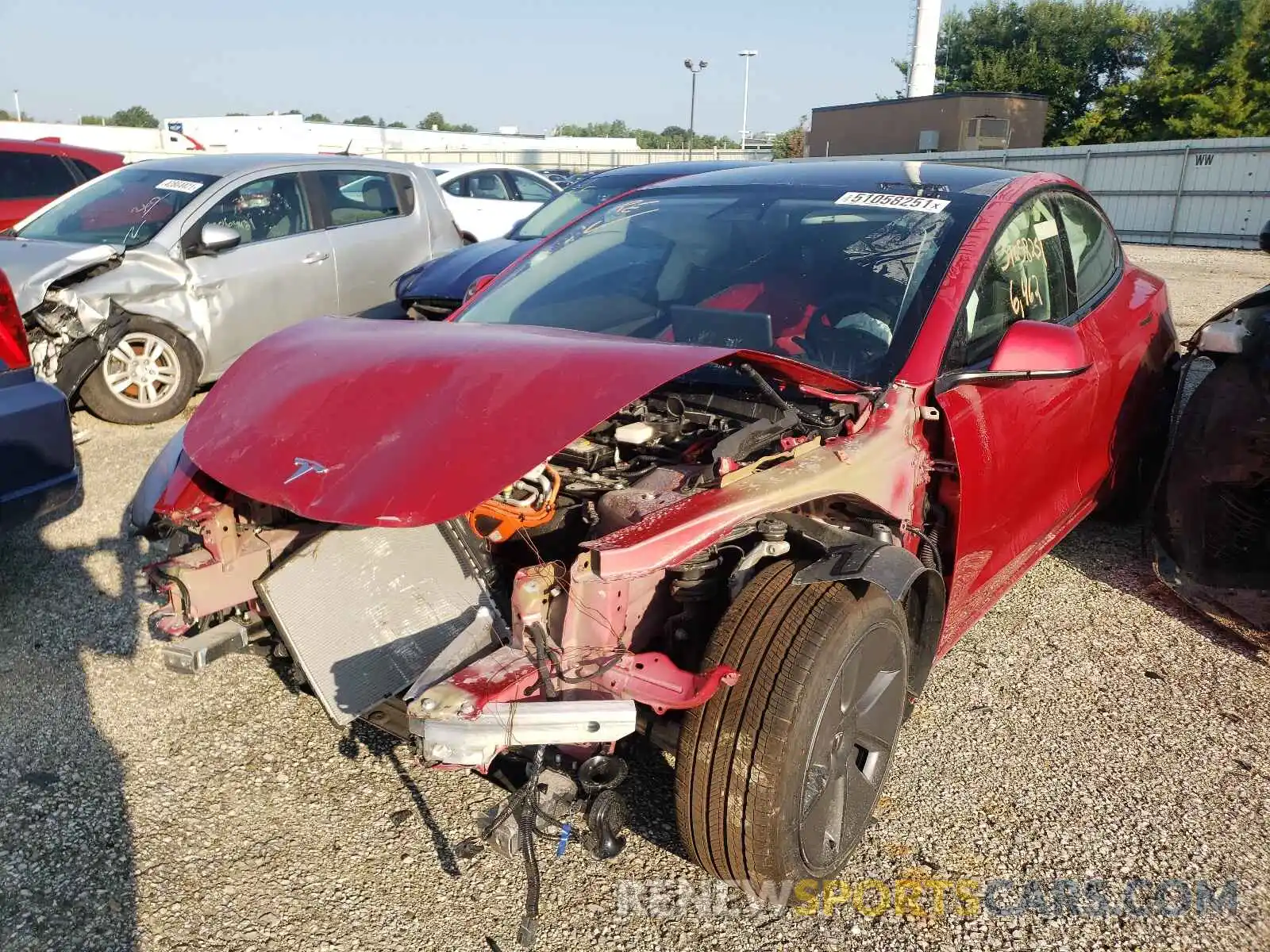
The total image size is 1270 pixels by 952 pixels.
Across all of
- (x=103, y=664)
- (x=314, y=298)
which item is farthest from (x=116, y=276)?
(x=103, y=664)

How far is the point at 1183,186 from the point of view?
20.5m

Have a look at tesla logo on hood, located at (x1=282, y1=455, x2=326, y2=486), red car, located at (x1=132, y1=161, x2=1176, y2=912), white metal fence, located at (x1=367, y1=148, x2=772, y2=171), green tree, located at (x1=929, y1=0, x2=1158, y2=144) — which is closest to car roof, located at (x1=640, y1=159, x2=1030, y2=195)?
red car, located at (x1=132, y1=161, x2=1176, y2=912)

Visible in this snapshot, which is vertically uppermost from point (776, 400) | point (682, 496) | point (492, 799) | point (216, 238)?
point (216, 238)

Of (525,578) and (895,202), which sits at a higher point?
(895,202)

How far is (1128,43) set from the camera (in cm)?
4144

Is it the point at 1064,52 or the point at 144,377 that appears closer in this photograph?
the point at 144,377

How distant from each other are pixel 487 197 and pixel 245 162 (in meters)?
4.73

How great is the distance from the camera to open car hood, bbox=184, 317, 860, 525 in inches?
79.5

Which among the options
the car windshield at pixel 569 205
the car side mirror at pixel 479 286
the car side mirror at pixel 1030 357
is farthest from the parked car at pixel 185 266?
the car side mirror at pixel 1030 357

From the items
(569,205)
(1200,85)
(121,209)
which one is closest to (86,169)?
(121,209)

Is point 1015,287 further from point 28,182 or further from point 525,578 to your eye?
point 28,182

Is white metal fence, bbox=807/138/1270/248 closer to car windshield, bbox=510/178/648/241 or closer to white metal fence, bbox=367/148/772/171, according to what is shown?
car windshield, bbox=510/178/648/241

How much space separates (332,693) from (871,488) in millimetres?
1490

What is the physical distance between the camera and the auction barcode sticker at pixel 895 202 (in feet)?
10.5
